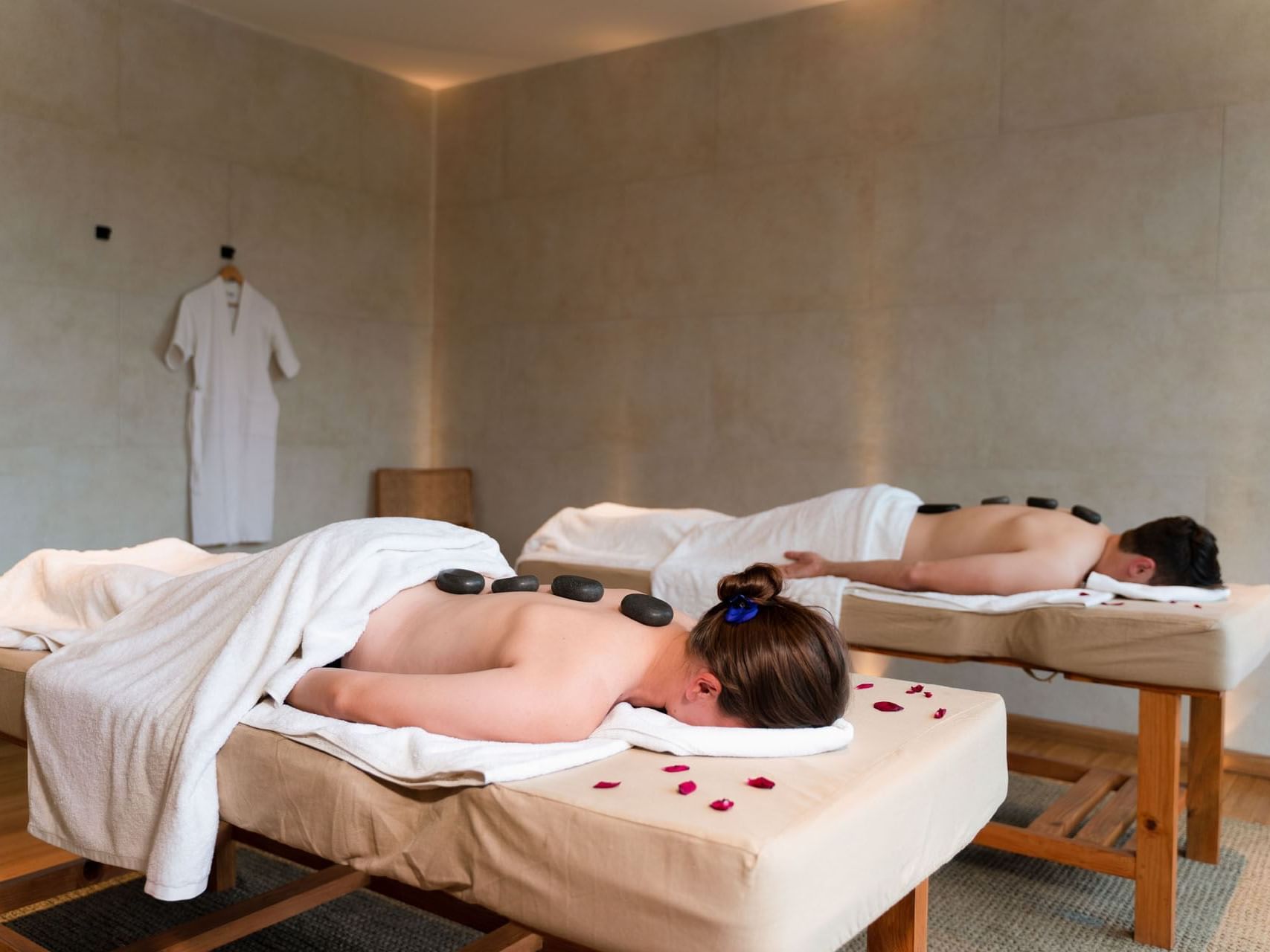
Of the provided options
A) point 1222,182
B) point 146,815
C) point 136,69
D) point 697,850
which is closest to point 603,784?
point 697,850

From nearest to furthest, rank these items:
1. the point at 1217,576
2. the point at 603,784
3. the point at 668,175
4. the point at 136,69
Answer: the point at 603,784 < the point at 1217,576 < the point at 136,69 < the point at 668,175

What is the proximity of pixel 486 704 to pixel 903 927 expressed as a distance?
24.7 inches

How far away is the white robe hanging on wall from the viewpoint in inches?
166

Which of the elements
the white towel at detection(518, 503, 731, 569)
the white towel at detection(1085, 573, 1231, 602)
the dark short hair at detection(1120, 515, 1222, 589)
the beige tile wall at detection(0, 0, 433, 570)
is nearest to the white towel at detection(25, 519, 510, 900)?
the white towel at detection(518, 503, 731, 569)

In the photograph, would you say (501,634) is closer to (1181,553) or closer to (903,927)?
(903,927)

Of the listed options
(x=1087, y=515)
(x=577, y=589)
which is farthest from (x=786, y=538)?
(x=577, y=589)

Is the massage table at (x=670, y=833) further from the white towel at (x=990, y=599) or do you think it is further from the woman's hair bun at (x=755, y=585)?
the white towel at (x=990, y=599)

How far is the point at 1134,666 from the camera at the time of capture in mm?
2170

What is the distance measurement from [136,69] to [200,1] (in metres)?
0.37

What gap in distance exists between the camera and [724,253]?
4.24 meters

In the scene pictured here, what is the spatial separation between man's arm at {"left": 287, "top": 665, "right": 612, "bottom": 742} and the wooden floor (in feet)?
4.59

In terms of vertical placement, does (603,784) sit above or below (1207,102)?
below

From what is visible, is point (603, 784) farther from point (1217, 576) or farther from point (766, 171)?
point (766, 171)

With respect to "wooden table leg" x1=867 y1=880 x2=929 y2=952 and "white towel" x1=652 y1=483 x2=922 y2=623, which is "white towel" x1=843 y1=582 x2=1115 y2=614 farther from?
"wooden table leg" x1=867 y1=880 x2=929 y2=952
